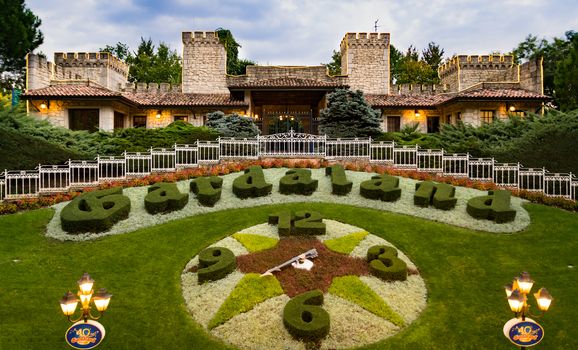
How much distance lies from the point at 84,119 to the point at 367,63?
71.0 feet

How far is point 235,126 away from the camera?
83.8 feet

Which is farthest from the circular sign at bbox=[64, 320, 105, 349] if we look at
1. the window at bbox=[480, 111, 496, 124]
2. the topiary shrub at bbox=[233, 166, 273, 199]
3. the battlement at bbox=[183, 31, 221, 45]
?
the battlement at bbox=[183, 31, 221, 45]

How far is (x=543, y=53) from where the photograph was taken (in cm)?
4550

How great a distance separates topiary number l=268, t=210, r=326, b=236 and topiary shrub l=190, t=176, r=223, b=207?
9.31 ft

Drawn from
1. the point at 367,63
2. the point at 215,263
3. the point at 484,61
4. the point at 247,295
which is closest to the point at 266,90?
the point at 367,63

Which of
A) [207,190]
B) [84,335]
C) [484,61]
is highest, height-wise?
[484,61]

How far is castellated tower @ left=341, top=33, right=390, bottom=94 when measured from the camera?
1329 inches

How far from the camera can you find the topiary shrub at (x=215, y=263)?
9.78 metres

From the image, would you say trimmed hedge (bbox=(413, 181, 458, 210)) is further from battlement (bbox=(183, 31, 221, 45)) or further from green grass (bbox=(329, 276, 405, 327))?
battlement (bbox=(183, 31, 221, 45))

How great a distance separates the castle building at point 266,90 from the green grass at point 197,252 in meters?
15.5

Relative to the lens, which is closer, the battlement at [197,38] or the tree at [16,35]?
the battlement at [197,38]

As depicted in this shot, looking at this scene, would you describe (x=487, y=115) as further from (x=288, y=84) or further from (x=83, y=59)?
(x=83, y=59)

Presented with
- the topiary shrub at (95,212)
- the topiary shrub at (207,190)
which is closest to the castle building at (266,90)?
the topiary shrub at (207,190)

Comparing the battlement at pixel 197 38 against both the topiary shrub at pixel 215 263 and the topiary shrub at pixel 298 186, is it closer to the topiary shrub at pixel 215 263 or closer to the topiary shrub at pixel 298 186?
the topiary shrub at pixel 298 186
